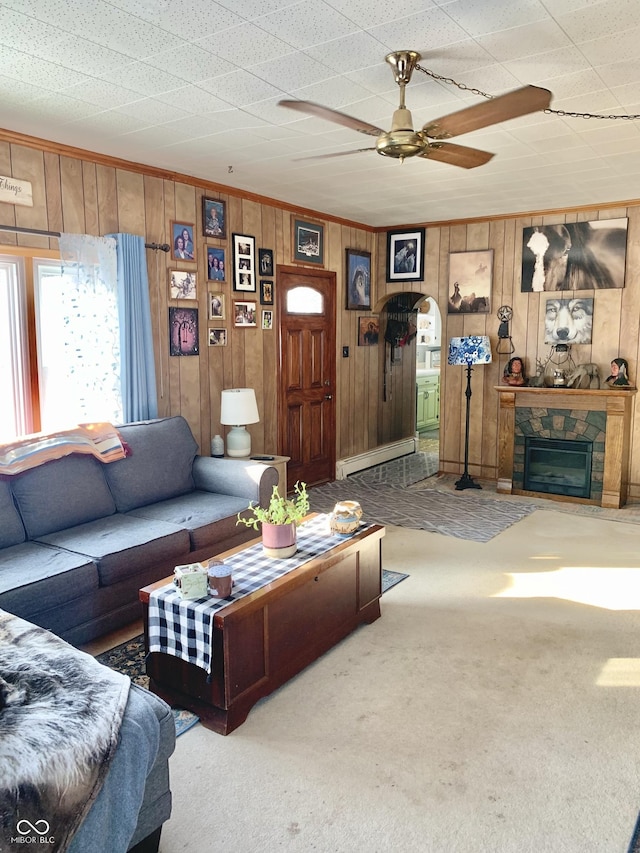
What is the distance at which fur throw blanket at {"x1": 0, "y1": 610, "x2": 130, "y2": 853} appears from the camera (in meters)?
1.53

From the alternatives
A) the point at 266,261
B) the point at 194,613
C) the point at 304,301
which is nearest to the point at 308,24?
the point at 194,613

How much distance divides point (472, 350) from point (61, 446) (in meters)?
4.06

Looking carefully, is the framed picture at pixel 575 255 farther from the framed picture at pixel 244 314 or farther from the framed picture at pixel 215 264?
the framed picture at pixel 215 264

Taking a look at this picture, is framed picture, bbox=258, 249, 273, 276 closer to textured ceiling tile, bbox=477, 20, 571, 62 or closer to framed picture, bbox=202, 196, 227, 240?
framed picture, bbox=202, 196, 227, 240

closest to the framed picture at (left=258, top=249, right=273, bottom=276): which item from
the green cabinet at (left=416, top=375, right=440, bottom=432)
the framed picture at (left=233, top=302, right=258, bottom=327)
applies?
the framed picture at (left=233, top=302, right=258, bottom=327)

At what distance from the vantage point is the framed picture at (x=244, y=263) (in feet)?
17.5

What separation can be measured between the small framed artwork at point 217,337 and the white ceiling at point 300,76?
1.18m

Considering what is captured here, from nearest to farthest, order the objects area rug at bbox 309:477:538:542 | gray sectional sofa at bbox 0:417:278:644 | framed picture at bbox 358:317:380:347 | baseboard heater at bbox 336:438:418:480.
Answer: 1. gray sectional sofa at bbox 0:417:278:644
2. area rug at bbox 309:477:538:542
3. baseboard heater at bbox 336:438:418:480
4. framed picture at bbox 358:317:380:347

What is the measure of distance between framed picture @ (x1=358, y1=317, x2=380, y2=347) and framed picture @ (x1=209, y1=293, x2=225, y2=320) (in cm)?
224

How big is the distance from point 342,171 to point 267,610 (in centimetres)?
323

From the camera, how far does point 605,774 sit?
7.56ft

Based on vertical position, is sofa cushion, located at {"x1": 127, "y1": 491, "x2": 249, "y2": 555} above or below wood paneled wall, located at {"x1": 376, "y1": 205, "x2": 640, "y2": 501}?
below

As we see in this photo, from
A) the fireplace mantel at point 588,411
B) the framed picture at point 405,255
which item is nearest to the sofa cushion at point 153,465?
the fireplace mantel at point 588,411

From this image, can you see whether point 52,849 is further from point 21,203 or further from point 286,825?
point 21,203
